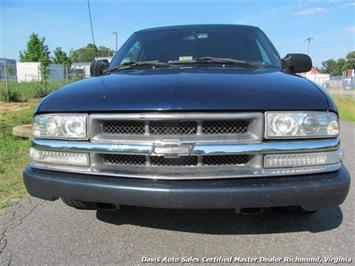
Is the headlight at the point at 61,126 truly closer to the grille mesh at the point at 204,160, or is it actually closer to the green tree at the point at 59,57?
the grille mesh at the point at 204,160

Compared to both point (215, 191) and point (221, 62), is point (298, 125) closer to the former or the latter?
point (215, 191)

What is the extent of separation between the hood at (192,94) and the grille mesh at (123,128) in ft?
0.35

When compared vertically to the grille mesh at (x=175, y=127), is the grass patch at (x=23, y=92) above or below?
below

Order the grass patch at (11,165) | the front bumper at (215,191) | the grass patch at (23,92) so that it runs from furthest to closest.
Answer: the grass patch at (23,92)
the grass patch at (11,165)
the front bumper at (215,191)

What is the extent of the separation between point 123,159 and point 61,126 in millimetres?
490

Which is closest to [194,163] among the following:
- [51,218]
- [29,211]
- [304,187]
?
[304,187]

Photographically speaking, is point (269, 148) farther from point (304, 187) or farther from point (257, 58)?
point (257, 58)

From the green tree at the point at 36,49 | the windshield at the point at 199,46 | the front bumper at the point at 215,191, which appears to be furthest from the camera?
the green tree at the point at 36,49

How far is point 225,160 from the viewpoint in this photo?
262cm

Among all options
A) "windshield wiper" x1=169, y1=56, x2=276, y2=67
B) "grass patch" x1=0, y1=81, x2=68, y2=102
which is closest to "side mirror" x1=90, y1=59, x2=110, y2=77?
"windshield wiper" x1=169, y1=56, x2=276, y2=67

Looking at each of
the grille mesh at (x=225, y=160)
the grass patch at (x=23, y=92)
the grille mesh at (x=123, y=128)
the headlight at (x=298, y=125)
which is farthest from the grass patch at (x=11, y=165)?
the grass patch at (x=23, y=92)

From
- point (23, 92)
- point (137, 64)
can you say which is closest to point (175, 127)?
point (137, 64)

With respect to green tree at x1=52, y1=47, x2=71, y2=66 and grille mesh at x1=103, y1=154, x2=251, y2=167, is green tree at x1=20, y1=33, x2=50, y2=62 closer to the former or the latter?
green tree at x1=52, y1=47, x2=71, y2=66

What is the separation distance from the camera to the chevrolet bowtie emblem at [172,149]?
2510 millimetres
